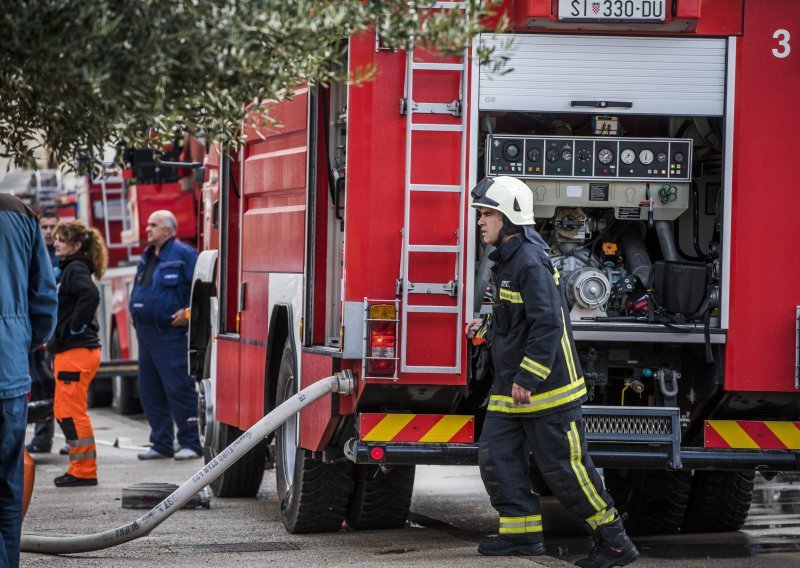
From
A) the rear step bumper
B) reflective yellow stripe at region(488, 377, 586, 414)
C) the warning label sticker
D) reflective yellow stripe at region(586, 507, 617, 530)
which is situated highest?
the warning label sticker

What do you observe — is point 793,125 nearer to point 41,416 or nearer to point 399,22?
point 399,22

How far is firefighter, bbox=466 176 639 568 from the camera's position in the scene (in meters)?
6.51

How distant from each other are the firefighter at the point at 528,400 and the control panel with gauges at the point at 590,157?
0.53m

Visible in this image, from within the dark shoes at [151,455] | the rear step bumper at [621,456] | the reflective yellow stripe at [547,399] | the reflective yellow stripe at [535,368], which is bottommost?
the dark shoes at [151,455]

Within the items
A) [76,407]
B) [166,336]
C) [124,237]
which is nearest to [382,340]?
[76,407]

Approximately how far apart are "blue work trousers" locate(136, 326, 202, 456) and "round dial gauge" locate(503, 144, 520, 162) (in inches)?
230

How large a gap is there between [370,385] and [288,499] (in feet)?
4.74

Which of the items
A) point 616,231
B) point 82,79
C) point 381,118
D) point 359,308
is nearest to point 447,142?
point 381,118

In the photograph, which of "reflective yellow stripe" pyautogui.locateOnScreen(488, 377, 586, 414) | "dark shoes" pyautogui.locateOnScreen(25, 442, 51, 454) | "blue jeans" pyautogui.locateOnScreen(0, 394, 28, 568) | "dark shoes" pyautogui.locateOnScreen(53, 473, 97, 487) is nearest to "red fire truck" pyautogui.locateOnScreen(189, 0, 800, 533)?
"reflective yellow stripe" pyautogui.locateOnScreen(488, 377, 586, 414)

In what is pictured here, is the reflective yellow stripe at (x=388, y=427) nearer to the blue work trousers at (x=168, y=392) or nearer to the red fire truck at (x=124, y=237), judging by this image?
the blue work trousers at (x=168, y=392)

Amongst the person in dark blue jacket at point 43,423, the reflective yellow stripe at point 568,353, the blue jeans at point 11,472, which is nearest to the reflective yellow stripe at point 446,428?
the reflective yellow stripe at point 568,353

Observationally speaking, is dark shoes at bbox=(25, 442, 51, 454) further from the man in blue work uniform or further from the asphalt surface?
the asphalt surface

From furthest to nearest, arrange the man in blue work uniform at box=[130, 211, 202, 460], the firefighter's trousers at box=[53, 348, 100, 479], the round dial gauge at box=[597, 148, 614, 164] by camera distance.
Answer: the man in blue work uniform at box=[130, 211, 202, 460]
the firefighter's trousers at box=[53, 348, 100, 479]
the round dial gauge at box=[597, 148, 614, 164]

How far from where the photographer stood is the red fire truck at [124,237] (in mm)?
16469
